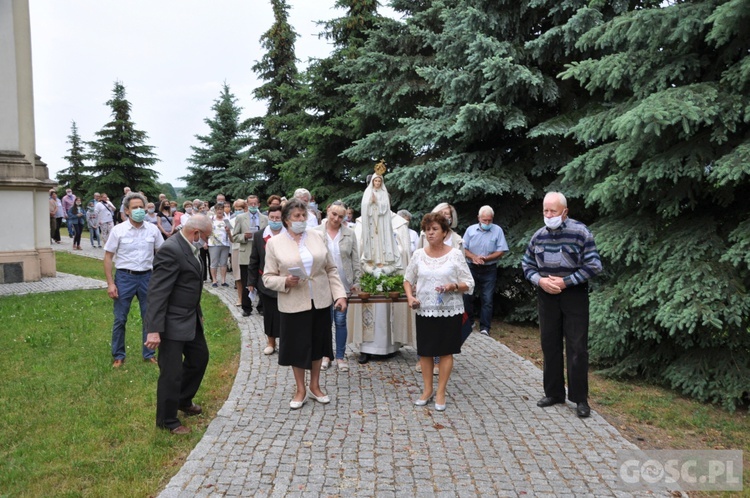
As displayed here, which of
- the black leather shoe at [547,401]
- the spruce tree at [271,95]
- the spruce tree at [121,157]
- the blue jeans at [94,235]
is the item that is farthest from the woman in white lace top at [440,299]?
the spruce tree at [121,157]

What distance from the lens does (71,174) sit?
1860 inches

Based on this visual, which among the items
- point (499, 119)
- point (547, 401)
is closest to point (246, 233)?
point (499, 119)

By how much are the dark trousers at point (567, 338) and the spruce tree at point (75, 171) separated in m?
43.0

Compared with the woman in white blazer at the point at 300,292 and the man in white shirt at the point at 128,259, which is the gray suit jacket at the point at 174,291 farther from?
the man in white shirt at the point at 128,259

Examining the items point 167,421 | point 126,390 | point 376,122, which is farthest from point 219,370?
point 376,122

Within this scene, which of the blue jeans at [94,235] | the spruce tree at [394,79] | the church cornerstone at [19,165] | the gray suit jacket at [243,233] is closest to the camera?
the gray suit jacket at [243,233]

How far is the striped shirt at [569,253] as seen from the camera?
230 inches

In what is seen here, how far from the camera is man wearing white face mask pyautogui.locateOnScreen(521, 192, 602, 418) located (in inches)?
232

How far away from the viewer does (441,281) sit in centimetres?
609

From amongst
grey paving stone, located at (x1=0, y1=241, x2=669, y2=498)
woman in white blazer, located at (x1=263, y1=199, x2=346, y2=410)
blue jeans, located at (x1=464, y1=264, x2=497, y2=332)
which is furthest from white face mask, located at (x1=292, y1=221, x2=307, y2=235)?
blue jeans, located at (x1=464, y1=264, x2=497, y2=332)

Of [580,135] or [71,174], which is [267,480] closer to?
[580,135]

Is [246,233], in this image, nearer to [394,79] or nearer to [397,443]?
[394,79]

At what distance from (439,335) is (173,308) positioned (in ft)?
8.40

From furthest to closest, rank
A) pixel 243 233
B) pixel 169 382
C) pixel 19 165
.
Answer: pixel 19 165
pixel 243 233
pixel 169 382
